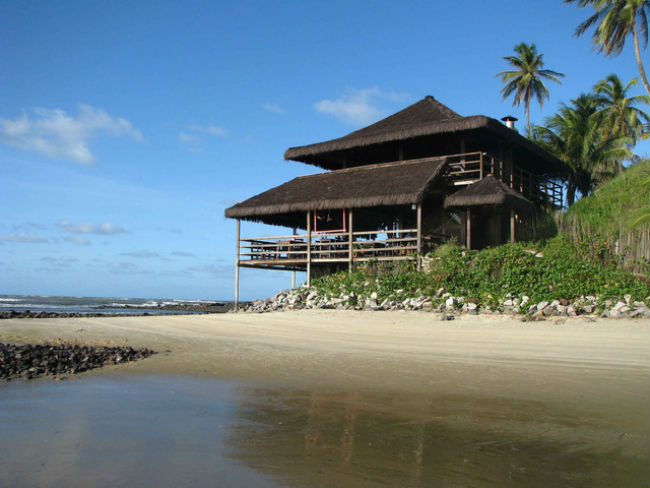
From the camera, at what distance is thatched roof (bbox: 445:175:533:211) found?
15.0 meters

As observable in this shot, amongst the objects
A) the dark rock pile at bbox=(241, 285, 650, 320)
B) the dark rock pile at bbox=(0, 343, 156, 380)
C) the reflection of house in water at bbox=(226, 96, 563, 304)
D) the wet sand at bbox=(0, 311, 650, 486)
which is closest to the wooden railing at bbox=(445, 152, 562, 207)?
the reflection of house in water at bbox=(226, 96, 563, 304)

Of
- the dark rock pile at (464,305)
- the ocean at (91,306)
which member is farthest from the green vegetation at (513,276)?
the ocean at (91,306)

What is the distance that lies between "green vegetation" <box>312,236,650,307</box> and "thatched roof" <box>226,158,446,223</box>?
89.0 inches

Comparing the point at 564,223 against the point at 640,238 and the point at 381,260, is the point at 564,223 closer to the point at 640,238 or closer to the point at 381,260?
the point at 640,238

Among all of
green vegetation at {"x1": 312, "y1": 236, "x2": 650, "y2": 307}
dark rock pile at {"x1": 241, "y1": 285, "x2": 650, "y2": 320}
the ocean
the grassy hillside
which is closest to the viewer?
dark rock pile at {"x1": 241, "y1": 285, "x2": 650, "y2": 320}

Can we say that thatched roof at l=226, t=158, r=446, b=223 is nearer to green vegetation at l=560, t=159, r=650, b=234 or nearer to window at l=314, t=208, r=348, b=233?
window at l=314, t=208, r=348, b=233

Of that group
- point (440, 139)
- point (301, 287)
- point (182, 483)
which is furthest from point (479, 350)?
point (440, 139)

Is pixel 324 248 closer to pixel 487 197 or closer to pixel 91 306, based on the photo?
pixel 487 197

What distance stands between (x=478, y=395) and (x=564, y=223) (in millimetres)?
10907

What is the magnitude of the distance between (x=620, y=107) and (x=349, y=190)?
1925 centimetres

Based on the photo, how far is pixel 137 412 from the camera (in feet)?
15.7

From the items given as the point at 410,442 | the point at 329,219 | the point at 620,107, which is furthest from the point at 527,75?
the point at 410,442

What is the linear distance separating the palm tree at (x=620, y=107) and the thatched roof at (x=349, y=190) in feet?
50.4

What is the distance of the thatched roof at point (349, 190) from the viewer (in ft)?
53.1
